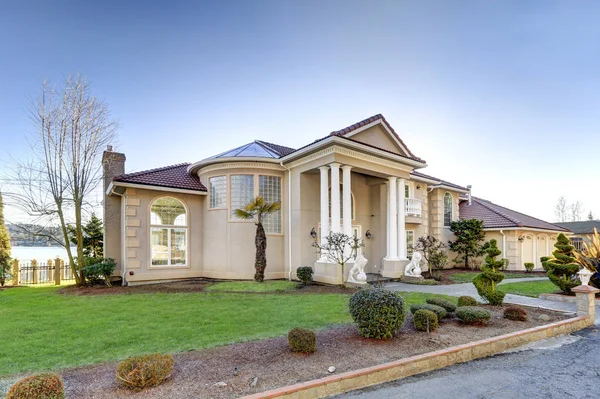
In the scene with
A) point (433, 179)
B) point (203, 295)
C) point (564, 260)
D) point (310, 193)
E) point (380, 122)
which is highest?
point (380, 122)

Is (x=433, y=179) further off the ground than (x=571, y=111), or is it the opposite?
(x=571, y=111)

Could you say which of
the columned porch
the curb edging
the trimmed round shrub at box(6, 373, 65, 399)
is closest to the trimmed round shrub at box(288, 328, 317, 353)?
the curb edging

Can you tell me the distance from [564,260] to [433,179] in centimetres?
934

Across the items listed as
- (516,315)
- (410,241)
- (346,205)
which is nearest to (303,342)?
(516,315)

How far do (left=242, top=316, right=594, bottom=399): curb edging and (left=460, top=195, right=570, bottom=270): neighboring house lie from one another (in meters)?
15.1

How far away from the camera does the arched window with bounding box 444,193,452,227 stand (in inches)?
832

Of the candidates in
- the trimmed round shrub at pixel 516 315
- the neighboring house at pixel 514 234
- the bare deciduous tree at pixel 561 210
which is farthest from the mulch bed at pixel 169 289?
the bare deciduous tree at pixel 561 210

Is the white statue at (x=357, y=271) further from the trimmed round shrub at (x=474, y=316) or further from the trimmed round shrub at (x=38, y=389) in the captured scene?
the trimmed round shrub at (x=38, y=389)

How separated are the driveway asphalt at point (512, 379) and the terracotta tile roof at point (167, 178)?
1193cm

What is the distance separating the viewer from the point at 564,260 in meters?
10.4

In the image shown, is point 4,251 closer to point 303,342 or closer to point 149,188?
point 149,188

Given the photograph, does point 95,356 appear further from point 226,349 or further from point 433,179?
point 433,179

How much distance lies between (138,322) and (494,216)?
21809mm

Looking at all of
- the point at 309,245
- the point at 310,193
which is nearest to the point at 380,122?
the point at 310,193
